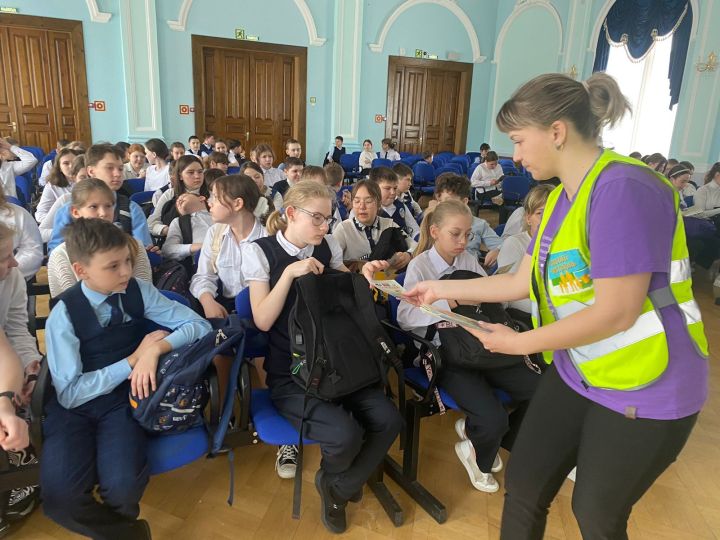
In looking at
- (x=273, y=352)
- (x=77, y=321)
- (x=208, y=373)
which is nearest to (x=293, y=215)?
(x=273, y=352)

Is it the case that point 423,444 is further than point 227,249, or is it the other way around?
point 227,249

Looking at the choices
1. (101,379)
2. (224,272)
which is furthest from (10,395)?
(224,272)

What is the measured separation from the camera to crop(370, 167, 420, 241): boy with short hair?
12.9 feet

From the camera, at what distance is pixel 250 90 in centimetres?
1073

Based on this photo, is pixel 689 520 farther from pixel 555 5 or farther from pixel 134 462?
pixel 555 5

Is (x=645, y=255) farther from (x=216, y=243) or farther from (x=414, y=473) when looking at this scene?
(x=216, y=243)

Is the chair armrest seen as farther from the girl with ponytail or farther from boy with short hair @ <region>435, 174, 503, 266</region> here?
boy with short hair @ <region>435, 174, 503, 266</region>

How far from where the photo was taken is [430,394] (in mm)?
1934

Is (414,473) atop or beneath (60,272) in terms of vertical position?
beneath

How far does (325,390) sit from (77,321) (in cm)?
86

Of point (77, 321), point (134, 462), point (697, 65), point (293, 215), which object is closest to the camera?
point (134, 462)

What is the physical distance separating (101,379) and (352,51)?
10.5 m

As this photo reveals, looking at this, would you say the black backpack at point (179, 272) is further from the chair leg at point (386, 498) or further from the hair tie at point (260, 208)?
the chair leg at point (386, 498)

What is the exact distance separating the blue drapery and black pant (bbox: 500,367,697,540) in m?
10.0
